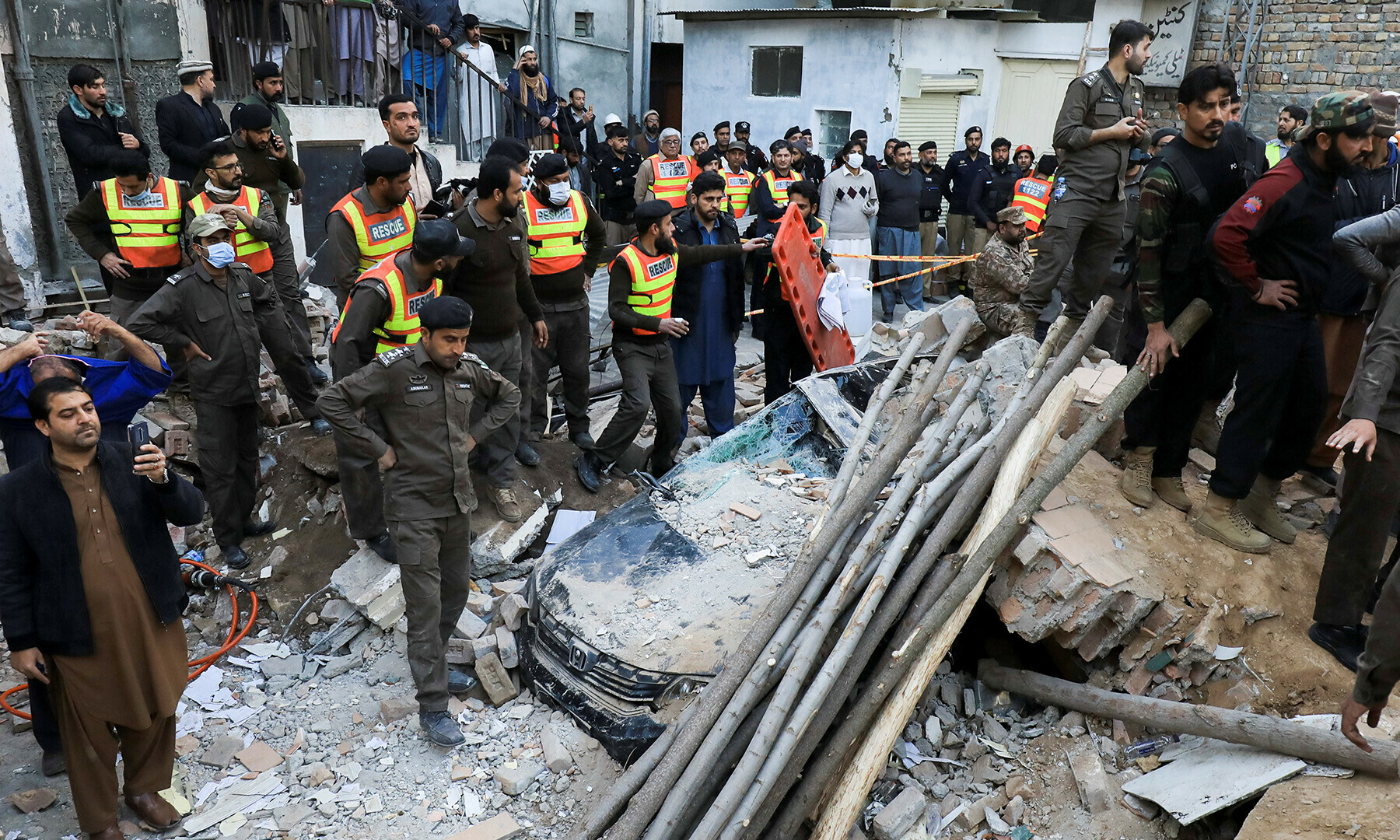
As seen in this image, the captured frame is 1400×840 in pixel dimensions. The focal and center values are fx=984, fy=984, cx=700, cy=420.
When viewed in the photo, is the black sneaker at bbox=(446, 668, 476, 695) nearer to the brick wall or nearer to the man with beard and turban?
the man with beard and turban

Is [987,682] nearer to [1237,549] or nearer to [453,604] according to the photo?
[1237,549]

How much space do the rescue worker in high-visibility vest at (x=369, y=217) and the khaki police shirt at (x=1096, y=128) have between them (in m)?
3.88

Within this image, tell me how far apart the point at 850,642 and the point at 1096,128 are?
3.80 m

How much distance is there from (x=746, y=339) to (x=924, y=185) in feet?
11.6

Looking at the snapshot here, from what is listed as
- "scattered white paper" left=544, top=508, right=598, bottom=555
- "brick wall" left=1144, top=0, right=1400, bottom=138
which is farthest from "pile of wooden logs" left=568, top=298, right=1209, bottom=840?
"brick wall" left=1144, top=0, right=1400, bottom=138

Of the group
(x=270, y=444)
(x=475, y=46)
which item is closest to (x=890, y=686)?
(x=270, y=444)

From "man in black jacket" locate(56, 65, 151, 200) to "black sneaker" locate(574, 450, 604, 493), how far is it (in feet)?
12.7

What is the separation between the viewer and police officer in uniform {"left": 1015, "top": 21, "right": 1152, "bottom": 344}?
18.7 feet

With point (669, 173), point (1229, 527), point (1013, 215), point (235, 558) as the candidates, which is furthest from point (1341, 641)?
point (669, 173)

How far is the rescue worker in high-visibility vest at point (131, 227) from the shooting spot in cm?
611

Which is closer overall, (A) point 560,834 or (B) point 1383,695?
(B) point 1383,695

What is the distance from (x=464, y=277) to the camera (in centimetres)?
570

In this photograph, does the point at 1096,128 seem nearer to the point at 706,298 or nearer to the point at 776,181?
the point at 706,298

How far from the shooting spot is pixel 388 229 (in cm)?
578
